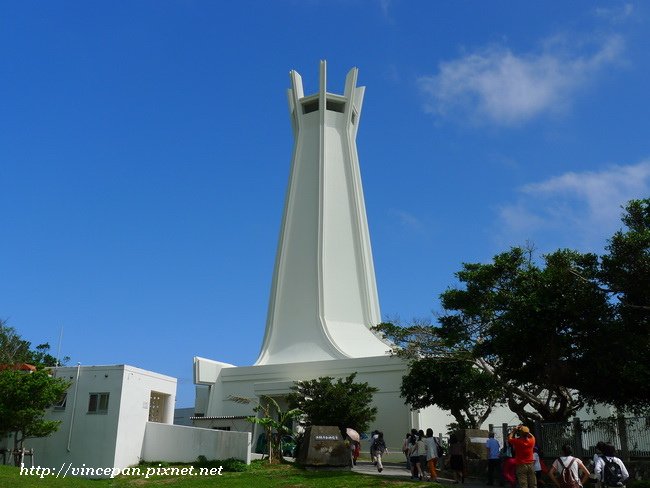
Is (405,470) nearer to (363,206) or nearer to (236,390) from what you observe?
(236,390)

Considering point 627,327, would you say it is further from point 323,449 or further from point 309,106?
point 309,106

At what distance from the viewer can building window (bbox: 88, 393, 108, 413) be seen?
63.2ft

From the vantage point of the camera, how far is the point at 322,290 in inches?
1383

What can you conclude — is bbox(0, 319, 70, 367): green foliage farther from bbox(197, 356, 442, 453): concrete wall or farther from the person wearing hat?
the person wearing hat

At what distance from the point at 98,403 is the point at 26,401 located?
2.16 metres

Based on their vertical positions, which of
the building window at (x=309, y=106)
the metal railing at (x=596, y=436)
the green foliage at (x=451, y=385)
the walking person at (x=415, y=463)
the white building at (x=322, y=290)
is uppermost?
the building window at (x=309, y=106)

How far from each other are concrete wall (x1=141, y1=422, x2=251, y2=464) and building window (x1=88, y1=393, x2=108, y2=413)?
1528mm

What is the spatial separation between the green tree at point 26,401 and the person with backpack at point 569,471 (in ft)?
44.6

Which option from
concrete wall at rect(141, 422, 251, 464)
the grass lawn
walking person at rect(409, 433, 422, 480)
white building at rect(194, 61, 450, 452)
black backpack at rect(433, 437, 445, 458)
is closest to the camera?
the grass lawn

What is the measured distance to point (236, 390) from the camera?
3350 cm

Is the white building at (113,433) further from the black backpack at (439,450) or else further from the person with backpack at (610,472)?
the person with backpack at (610,472)

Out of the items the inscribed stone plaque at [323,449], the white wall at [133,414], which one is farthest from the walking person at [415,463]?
the white wall at [133,414]

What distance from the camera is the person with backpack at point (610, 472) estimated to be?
9664 millimetres

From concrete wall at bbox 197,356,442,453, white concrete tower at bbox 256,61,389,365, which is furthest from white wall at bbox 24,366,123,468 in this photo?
white concrete tower at bbox 256,61,389,365
